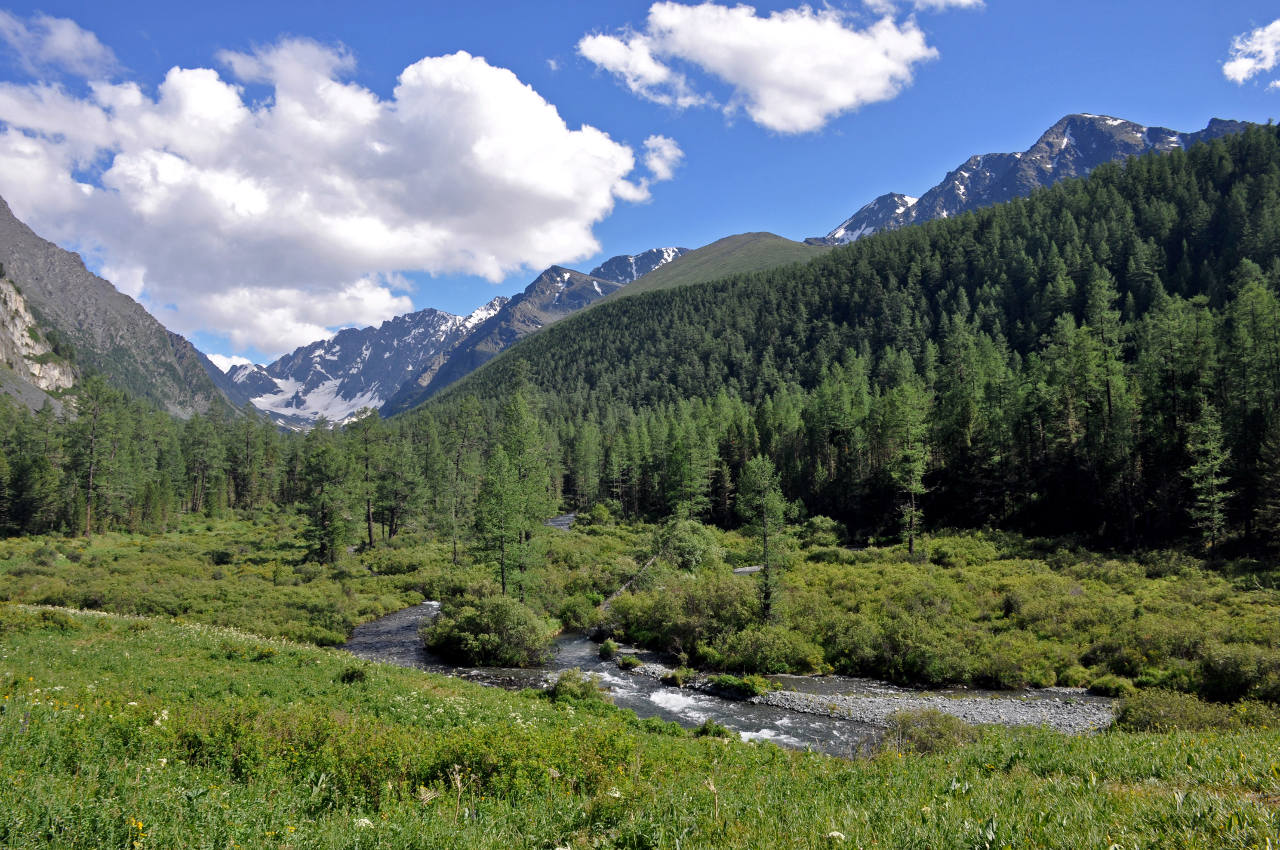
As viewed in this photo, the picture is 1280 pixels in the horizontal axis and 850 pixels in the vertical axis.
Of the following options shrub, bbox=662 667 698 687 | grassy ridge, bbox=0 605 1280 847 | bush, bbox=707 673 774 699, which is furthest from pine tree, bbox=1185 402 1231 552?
grassy ridge, bbox=0 605 1280 847

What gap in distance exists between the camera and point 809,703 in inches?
1096

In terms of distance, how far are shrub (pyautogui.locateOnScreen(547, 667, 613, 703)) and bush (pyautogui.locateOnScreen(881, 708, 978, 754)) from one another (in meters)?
11.9

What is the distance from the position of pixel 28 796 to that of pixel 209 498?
4445 inches

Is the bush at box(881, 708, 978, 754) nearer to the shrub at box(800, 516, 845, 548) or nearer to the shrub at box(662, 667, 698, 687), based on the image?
the shrub at box(662, 667, 698, 687)

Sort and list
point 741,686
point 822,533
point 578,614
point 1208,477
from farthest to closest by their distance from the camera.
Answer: point 822,533 → point 578,614 → point 1208,477 → point 741,686

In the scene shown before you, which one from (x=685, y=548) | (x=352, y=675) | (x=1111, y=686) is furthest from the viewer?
(x=685, y=548)

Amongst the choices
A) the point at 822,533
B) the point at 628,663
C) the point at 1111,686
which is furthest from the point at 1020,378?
the point at 628,663

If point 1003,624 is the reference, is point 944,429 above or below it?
above

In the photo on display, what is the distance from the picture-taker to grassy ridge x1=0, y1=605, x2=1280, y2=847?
622 cm

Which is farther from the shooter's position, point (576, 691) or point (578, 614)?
point (578, 614)

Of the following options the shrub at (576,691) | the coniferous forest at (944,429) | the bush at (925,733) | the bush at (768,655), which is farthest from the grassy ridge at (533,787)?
the coniferous forest at (944,429)

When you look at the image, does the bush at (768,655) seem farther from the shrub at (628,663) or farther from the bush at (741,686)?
the shrub at (628,663)

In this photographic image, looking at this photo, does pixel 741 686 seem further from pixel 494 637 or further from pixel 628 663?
pixel 494 637

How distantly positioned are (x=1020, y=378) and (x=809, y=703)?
62488 mm
